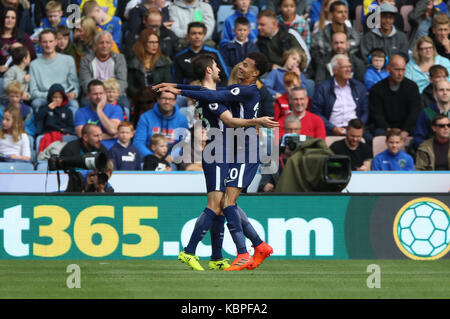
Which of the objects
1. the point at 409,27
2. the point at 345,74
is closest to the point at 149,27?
the point at 345,74

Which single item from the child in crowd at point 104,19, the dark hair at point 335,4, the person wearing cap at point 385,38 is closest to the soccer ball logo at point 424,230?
the person wearing cap at point 385,38

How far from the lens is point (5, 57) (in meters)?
15.8

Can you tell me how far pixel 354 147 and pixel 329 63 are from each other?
246 cm

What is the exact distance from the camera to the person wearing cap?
640 inches

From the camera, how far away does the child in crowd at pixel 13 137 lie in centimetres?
1403

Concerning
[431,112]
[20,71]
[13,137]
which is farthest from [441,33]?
[13,137]

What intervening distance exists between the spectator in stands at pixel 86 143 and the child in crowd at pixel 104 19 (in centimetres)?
329

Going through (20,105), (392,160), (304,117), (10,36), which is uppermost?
(10,36)

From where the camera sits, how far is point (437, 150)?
13.8 meters

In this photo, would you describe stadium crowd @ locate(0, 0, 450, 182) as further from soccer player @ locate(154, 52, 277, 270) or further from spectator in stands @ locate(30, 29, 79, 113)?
soccer player @ locate(154, 52, 277, 270)

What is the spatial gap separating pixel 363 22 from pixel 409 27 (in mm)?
952

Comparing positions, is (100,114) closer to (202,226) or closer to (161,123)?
(161,123)

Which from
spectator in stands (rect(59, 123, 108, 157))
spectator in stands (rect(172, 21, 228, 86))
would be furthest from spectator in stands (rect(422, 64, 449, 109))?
spectator in stands (rect(59, 123, 108, 157))

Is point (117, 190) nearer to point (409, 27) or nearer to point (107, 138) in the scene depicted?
point (107, 138)
